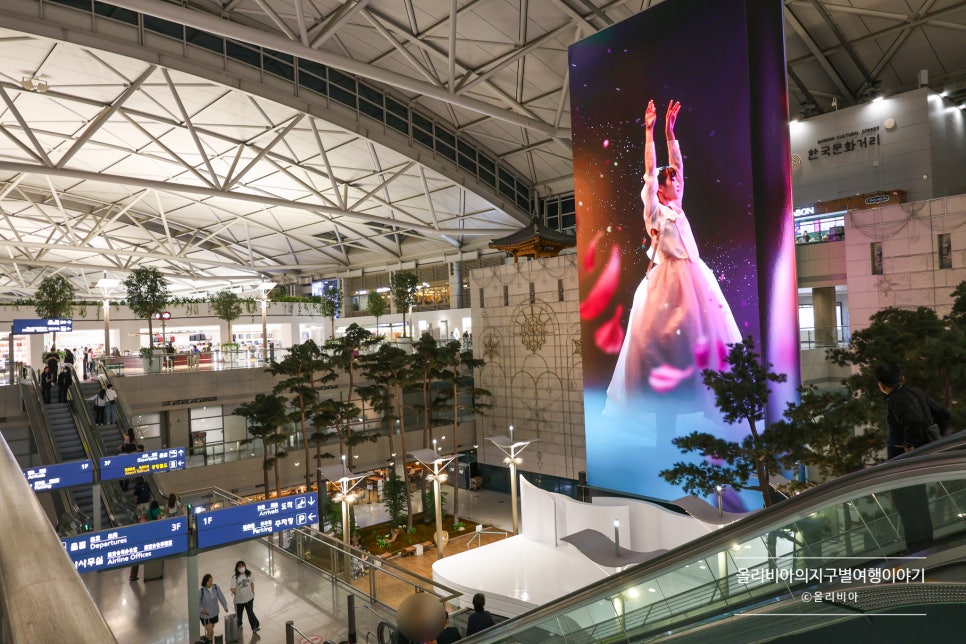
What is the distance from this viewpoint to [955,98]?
2223 cm

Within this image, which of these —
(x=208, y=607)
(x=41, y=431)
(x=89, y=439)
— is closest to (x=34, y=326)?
(x=41, y=431)

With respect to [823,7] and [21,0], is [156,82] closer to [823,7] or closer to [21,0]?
[21,0]

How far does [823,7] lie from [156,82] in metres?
21.6

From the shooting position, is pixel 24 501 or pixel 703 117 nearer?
pixel 24 501

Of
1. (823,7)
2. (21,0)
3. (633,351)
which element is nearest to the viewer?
(633,351)

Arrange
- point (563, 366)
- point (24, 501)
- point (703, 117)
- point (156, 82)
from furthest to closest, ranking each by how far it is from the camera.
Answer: point (563, 366), point (156, 82), point (703, 117), point (24, 501)

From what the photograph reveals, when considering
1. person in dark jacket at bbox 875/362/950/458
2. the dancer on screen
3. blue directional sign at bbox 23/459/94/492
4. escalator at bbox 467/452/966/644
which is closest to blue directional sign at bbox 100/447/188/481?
blue directional sign at bbox 23/459/94/492

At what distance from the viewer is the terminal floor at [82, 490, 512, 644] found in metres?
9.38

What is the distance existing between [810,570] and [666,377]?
1295 centimetres

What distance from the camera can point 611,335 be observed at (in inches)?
611

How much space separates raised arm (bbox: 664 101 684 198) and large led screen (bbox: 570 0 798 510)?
2cm

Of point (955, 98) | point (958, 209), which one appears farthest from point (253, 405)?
point (955, 98)

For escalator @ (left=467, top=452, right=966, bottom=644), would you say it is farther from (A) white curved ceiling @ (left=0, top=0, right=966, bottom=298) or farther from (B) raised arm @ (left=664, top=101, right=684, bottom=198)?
(A) white curved ceiling @ (left=0, top=0, right=966, bottom=298)

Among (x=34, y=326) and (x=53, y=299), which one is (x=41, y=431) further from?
(x=53, y=299)
